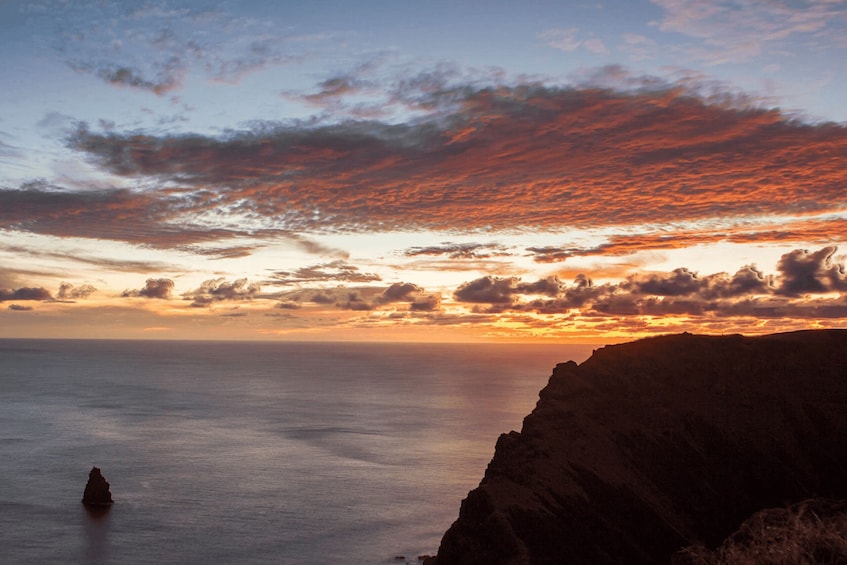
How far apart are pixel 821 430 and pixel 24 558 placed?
69.1 meters

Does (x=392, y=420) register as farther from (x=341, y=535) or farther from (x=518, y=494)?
(x=518, y=494)

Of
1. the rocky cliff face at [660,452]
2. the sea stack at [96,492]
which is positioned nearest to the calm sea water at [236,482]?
the sea stack at [96,492]

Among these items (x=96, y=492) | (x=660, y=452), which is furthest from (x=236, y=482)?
(x=660, y=452)

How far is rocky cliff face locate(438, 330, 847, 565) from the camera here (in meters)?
38.9

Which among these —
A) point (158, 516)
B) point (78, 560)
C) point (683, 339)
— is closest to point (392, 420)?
point (158, 516)

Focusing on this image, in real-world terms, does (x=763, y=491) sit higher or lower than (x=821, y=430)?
lower

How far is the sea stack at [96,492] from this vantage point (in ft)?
262

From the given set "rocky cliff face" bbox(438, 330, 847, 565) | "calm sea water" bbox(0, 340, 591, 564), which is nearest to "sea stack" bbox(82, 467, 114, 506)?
"calm sea water" bbox(0, 340, 591, 564)

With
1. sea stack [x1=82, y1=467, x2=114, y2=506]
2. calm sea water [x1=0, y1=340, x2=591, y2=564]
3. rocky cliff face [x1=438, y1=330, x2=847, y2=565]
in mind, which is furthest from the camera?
sea stack [x1=82, y1=467, x2=114, y2=506]

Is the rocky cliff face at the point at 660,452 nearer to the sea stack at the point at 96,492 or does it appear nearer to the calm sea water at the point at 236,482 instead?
the calm sea water at the point at 236,482

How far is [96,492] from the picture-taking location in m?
80.2

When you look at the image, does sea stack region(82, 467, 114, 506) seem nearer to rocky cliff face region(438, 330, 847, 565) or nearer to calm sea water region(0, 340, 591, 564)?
calm sea water region(0, 340, 591, 564)

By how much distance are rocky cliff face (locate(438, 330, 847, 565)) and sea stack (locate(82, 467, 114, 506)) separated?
5741 centimetres

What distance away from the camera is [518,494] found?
39.2m
